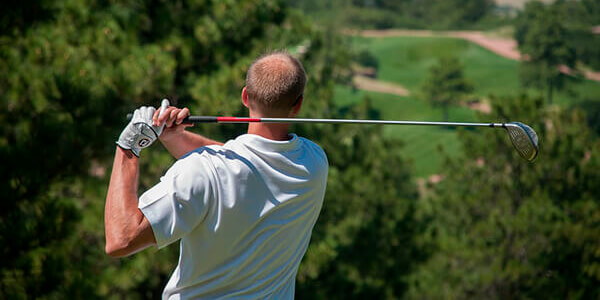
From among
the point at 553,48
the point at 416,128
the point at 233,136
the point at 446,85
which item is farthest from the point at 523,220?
the point at 446,85

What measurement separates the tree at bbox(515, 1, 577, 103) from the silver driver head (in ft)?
95.0

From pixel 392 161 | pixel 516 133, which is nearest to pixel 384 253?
pixel 392 161

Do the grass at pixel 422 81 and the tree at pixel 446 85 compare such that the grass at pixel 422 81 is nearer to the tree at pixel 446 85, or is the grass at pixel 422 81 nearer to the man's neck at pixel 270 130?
the tree at pixel 446 85

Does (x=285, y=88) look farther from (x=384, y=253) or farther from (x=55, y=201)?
(x=384, y=253)

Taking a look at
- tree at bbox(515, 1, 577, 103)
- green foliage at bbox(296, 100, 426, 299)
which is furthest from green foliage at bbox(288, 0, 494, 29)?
green foliage at bbox(296, 100, 426, 299)

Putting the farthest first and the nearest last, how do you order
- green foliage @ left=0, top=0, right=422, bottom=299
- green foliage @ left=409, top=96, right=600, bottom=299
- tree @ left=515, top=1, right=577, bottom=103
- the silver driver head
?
tree @ left=515, top=1, right=577, bottom=103 < green foliage @ left=409, top=96, right=600, bottom=299 < green foliage @ left=0, top=0, right=422, bottom=299 < the silver driver head

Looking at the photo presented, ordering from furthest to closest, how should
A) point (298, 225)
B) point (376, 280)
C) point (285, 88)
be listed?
point (376, 280), point (298, 225), point (285, 88)

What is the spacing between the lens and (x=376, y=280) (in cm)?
1177

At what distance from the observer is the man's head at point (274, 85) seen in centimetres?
159

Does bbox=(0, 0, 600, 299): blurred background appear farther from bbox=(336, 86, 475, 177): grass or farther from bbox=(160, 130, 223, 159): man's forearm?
bbox=(336, 86, 475, 177): grass

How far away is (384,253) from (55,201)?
8.83 meters

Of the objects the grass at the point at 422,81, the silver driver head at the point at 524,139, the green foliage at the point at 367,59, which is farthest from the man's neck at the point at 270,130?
the green foliage at the point at 367,59

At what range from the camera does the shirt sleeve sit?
55.6 inches

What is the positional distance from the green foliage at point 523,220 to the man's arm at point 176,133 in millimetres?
9302
